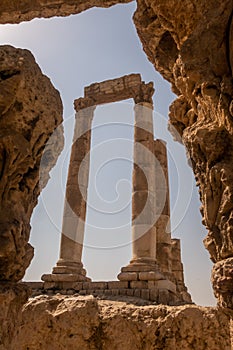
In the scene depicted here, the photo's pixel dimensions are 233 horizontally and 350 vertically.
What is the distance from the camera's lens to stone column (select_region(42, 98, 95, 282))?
486 inches

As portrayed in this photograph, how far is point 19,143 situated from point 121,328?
14.8 feet

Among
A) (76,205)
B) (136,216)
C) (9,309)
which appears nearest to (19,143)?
(9,309)

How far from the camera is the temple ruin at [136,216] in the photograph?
10737 millimetres

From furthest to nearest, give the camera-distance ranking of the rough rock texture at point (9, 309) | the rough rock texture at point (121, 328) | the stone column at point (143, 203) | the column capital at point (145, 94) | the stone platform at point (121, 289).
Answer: the column capital at point (145, 94) < the stone column at point (143, 203) < the stone platform at point (121, 289) < the rough rock texture at point (121, 328) < the rough rock texture at point (9, 309)

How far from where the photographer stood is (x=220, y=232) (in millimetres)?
1923

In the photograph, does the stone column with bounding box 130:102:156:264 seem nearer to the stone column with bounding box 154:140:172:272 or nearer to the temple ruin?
the temple ruin

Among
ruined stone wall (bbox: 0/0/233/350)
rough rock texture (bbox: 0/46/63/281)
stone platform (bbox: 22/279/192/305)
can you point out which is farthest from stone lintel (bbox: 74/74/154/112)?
rough rock texture (bbox: 0/46/63/281)

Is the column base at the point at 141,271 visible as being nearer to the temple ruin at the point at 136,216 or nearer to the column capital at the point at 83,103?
the temple ruin at the point at 136,216

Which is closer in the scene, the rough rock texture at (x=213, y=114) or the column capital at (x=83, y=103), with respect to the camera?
the rough rock texture at (x=213, y=114)

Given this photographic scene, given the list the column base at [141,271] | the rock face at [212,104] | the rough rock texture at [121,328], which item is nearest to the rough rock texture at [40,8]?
the rock face at [212,104]

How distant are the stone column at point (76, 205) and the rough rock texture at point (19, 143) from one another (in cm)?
998

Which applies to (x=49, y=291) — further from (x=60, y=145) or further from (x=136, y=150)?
(x=60, y=145)

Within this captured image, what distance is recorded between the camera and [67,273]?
12125 millimetres

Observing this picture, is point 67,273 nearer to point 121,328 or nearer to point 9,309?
point 121,328
